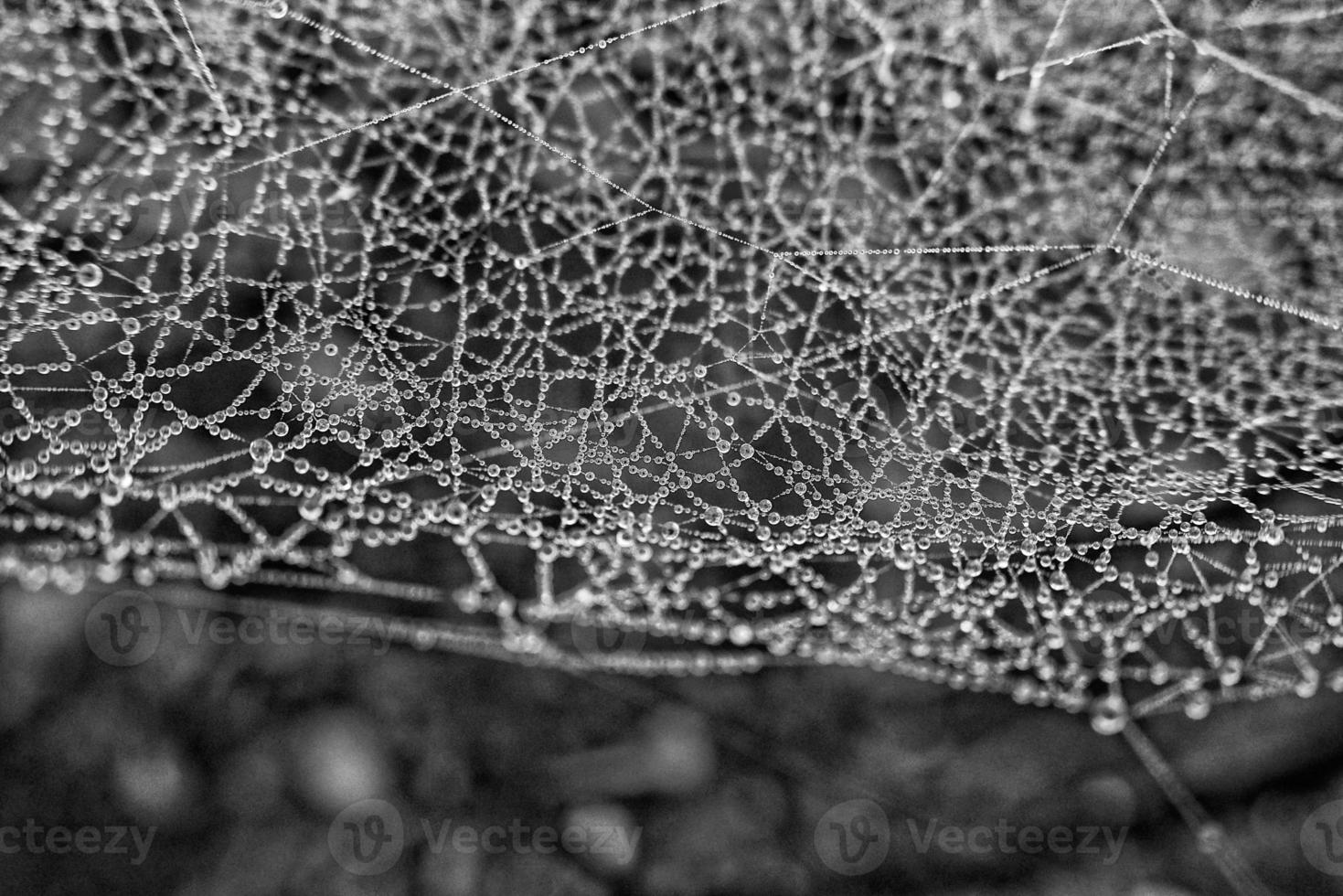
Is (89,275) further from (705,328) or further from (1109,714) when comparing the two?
(1109,714)

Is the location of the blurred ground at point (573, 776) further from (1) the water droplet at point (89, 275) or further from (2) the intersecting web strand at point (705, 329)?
(1) the water droplet at point (89, 275)

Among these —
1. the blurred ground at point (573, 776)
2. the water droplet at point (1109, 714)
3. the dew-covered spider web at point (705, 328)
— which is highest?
the dew-covered spider web at point (705, 328)

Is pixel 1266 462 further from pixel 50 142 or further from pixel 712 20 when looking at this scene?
pixel 50 142

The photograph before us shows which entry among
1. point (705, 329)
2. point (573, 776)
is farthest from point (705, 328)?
point (573, 776)

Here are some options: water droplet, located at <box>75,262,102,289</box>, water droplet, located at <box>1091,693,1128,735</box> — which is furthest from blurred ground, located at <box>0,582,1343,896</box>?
water droplet, located at <box>75,262,102,289</box>

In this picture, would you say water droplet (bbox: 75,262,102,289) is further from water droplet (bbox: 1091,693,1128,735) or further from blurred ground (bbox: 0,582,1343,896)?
water droplet (bbox: 1091,693,1128,735)

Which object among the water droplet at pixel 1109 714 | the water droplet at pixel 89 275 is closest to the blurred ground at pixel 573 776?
the water droplet at pixel 1109 714
